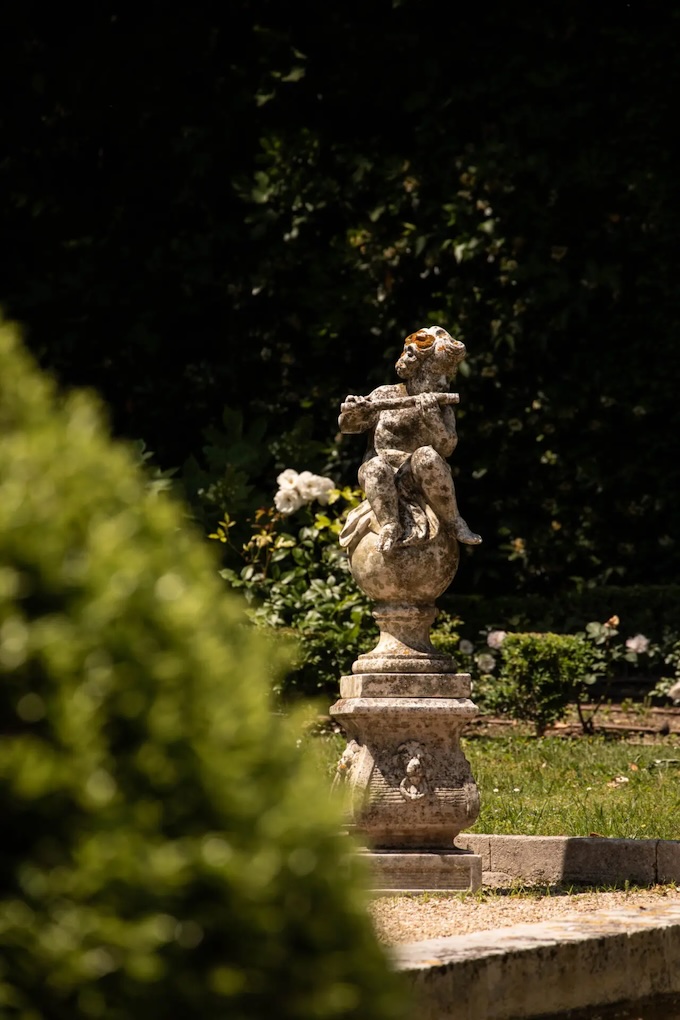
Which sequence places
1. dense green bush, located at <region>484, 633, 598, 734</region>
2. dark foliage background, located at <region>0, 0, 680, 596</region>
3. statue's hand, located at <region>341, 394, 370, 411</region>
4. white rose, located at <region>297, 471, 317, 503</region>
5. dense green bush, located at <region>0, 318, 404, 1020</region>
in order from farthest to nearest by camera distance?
dark foliage background, located at <region>0, 0, 680, 596</region>, white rose, located at <region>297, 471, 317, 503</region>, dense green bush, located at <region>484, 633, 598, 734</region>, statue's hand, located at <region>341, 394, 370, 411</region>, dense green bush, located at <region>0, 318, 404, 1020</region>

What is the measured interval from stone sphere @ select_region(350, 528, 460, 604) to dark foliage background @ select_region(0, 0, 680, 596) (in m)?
5.54

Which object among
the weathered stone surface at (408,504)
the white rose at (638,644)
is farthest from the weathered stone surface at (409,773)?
the white rose at (638,644)

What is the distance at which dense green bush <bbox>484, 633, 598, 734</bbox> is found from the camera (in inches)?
378

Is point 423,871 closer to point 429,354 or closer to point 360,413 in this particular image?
point 360,413

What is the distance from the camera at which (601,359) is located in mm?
11766

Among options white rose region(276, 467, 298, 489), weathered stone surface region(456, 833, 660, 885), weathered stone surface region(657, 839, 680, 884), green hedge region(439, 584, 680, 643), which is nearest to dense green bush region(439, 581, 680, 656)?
green hedge region(439, 584, 680, 643)

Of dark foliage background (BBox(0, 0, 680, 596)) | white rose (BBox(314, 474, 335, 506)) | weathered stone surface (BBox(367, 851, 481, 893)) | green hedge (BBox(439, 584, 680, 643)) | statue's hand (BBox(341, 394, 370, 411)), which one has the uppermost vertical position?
dark foliage background (BBox(0, 0, 680, 596))

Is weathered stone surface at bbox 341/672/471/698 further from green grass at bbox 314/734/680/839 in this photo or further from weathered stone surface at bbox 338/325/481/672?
green grass at bbox 314/734/680/839

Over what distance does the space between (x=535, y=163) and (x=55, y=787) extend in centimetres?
1079

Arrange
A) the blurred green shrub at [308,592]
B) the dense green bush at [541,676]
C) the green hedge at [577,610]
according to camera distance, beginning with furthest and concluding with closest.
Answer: the green hedge at [577,610]
the blurred green shrub at [308,592]
the dense green bush at [541,676]

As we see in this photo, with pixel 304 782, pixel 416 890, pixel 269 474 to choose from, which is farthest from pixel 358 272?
pixel 304 782

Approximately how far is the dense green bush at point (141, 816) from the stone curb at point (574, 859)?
13.7 ft

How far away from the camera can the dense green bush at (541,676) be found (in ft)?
31.5

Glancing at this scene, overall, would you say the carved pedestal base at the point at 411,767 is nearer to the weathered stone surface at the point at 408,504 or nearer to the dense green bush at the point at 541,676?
the weathered stone surface at the point at 408,504
